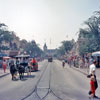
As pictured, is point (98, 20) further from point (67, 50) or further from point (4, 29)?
point (67, 50)

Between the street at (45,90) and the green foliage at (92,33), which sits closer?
the street at (45,90)

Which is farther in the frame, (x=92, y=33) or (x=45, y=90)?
(x=92, y=33)

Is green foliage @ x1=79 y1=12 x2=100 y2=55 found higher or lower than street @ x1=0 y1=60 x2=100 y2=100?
higher

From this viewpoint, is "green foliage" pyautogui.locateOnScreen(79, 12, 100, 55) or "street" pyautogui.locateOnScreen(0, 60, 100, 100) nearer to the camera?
"street" pyautogui.locateOnScreen(0, 60, 100, 100)

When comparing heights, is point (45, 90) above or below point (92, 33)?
below


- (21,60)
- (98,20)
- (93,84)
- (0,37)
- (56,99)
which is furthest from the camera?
(0,37)

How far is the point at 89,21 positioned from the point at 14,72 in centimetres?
3361

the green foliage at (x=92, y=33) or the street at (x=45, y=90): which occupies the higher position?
the green foliage at (x=92, y=33)

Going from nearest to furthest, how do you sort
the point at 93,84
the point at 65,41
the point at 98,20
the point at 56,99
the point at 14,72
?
the point at 56,99, the point at 93,84, the point at 14,72, the point at 98,20, the point at 65,41

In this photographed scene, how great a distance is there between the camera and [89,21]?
48531 millimetres

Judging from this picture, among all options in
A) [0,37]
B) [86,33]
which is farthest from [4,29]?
[86,33]

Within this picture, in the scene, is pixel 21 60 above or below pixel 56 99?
above

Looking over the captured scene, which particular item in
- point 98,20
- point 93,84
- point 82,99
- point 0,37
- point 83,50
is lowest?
point 82,99

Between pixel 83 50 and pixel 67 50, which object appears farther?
pixel 67 50
